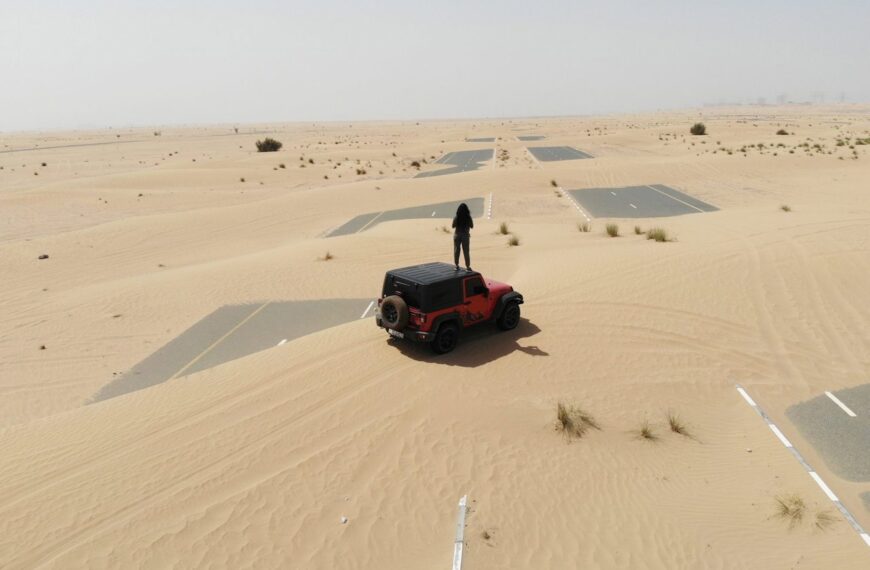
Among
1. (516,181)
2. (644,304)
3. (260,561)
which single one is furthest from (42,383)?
(516,181)

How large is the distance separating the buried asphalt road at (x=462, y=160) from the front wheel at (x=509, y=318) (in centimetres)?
3499

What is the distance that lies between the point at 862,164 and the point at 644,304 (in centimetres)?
3897

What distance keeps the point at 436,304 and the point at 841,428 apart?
25.0 feet

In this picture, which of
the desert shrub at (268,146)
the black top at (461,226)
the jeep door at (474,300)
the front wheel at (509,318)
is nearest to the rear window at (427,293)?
the jeep door at (474,300)

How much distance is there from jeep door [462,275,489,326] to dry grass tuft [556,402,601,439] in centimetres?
303

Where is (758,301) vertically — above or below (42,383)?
above

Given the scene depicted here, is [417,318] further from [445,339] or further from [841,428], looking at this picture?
[841,428]

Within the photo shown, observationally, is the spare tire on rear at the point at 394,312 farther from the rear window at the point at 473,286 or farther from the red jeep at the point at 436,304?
the rear window at the point at 473,286

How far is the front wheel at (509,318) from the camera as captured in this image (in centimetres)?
1243

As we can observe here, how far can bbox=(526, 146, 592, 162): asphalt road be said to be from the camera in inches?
2247

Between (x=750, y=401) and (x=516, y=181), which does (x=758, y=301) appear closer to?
(x=750, y=401)

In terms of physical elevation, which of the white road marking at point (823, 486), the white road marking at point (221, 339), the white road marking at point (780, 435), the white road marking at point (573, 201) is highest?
the white road marking at point (573, 201)

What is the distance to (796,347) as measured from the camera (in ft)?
40.0

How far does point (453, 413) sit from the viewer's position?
369 inches
